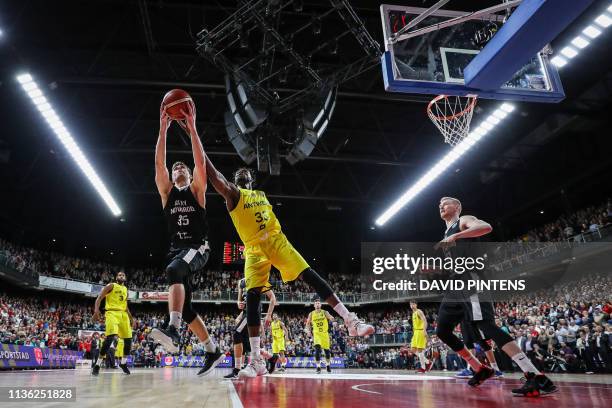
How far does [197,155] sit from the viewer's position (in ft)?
12.8

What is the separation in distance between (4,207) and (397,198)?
18347 mm

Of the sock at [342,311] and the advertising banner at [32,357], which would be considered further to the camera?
the advertising banner at [32,357]

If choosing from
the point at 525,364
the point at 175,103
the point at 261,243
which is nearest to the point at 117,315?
the point at 261,243

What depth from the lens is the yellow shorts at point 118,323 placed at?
8172mm

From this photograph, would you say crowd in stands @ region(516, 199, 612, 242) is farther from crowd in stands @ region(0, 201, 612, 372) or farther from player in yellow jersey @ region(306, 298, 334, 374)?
player in yellow jersey @ region(306, 298, 334, 374)

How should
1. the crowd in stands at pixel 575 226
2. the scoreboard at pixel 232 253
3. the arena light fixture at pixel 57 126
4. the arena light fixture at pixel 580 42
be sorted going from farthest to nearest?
the scoreboard at pixel 232 253 < the crowd in stands at pixel 575 226 < the arena light fixture at pixel 57 126 < the arena light fixture at pixel 580 42

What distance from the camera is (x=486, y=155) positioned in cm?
1730

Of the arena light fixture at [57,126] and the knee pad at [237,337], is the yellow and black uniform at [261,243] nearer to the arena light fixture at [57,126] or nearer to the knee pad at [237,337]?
the knee pad at [237,337]

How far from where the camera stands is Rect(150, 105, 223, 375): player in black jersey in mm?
3898

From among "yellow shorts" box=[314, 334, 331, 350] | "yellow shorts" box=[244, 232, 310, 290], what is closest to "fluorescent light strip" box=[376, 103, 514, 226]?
"yellow shorts" box=[314, 334, 331, 350]

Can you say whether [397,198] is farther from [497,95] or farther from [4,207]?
[4,207]

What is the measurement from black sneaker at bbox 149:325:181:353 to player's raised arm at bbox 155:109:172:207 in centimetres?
128

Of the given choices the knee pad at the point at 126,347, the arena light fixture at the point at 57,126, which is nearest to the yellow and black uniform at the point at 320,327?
the knee pad at the point at 126,347

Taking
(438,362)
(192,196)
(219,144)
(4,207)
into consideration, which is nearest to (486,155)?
(438,362)
